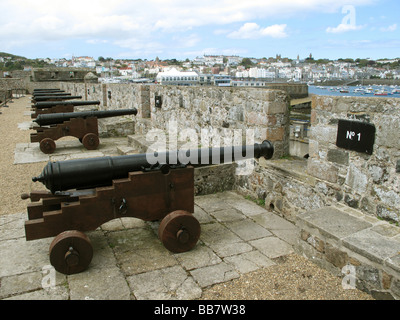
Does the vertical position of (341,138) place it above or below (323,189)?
above

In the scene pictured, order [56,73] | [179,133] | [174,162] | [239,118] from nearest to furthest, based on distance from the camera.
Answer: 1. [174,162]
2. [239,118]
3. [179,133]
4. [56,73]

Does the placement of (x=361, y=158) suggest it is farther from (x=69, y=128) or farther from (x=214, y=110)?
(x=69, y=128)

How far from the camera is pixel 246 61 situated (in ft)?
372

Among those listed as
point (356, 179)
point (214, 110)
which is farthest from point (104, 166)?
point (214, 110)

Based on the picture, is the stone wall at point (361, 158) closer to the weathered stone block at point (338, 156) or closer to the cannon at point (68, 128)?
the weathered stone block at point (338, 156)

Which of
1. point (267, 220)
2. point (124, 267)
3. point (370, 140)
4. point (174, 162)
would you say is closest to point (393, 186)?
point (370, 140)

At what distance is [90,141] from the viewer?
803 centimetres

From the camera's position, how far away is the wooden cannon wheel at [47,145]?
25.3ft

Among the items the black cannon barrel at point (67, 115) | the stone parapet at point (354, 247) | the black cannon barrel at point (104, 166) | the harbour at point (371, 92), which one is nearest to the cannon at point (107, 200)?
the black cannon barrel at point (104, 166)

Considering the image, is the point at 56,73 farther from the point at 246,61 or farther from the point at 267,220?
the point at 246,61

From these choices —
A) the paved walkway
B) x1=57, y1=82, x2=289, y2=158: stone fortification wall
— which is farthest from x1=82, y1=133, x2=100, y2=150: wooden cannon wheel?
the paved walkway

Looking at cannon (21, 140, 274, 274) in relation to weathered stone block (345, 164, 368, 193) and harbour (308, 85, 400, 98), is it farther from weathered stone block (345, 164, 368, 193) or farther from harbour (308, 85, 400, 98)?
harbour (308, 85, 400, 98)

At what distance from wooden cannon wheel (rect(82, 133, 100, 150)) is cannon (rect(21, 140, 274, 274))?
16.0ft
